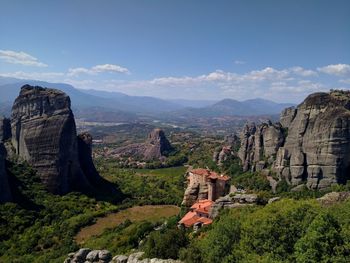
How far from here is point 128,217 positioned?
6291cm

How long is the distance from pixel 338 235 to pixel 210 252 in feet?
27.5

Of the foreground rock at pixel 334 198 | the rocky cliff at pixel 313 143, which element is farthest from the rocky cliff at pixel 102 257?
the rocky cliff at pixel 313 143

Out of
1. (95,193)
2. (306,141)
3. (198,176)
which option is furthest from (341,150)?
(95,193)

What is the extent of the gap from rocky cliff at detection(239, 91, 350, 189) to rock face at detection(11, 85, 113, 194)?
1390 inches

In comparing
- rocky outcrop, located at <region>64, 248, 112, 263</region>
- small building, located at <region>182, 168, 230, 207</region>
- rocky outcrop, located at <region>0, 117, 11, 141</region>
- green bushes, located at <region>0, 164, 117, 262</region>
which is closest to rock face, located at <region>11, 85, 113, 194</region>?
green bushes, located at <region>0, 164, 117, 262</region>

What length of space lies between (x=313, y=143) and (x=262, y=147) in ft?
63.6

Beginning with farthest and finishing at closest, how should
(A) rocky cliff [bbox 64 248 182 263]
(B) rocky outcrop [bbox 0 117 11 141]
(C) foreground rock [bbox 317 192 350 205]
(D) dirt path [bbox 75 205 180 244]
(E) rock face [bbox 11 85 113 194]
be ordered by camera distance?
(B) rocky outcrop [bbox 0 117 11 141], (E) rock face [bbox 11 85 113 194], (D) dirt path [bbox 75 205 180 244], (C) foreground rock [bbox 317 192 350 205], (A) rocky cliff [bbox 64 248 182 263]

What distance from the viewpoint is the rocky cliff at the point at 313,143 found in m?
63.9

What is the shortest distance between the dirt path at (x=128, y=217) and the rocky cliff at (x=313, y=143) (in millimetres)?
21715

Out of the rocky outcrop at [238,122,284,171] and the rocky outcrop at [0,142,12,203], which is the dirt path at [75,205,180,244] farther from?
the rocky outcrop at [238,122,284,171]

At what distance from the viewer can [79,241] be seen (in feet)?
170

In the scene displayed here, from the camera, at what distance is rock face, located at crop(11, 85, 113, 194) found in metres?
66.9

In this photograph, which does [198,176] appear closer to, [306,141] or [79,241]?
[79,241]

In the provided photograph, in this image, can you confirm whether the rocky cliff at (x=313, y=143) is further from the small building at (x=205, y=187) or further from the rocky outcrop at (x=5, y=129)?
the rocky outcrop at (x=5, y=129)
